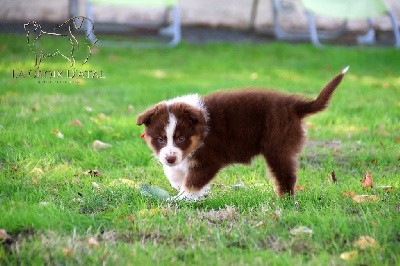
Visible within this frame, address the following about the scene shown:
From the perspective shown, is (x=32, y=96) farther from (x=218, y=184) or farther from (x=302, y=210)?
(x=302, y=210)

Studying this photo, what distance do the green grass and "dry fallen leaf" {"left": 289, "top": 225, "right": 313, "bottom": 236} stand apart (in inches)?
1.1

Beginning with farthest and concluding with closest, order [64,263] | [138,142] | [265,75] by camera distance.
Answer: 1. [265,75]
2. [138,142]
3. [64,263]

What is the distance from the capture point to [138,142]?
5879 mm

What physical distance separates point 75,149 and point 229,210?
209cm

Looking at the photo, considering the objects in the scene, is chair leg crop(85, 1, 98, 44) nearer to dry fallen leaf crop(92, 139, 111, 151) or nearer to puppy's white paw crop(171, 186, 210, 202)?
dry fallen leaf crop(92, 139, 111, 151)

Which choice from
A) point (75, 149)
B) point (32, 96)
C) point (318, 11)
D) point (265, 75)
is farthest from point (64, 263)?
point (318, 11)

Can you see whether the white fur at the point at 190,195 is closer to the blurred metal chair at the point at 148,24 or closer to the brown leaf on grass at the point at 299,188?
the brown leaf on grass at the point at 299,188

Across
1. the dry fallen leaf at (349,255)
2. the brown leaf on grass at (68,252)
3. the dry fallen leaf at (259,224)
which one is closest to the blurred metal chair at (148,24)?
the dry fallen leaf at (259,224)

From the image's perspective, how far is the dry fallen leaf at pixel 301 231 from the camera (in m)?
3.49

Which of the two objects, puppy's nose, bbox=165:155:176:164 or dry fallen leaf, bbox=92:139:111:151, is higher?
puppy's nose, bbox=165:155:176:164

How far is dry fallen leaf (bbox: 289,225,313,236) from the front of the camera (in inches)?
138

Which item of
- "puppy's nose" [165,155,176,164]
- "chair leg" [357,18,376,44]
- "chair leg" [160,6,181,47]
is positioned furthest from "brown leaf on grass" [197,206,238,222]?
"chair leg" [357,18,376,44]

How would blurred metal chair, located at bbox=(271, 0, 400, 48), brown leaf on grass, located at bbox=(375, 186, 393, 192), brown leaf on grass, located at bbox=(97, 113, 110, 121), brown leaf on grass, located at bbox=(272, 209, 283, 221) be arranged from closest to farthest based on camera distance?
brown leaf on grass, located at bbox=(272, 209, 283, 221)
brown leaf on grass, located at bbox=(375, 186, 393, 192)
brown leaf on grass, located at bbox=(97, 113, 110, 121)
blurred metal chair, located at bbox=(271, 0, 400, 48)

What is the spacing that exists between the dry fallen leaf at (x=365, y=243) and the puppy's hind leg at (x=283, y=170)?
2.99ft
